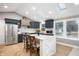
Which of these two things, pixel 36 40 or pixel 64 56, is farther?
pixel 36 40

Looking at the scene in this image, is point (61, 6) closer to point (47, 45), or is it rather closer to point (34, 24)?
point (34, 24)

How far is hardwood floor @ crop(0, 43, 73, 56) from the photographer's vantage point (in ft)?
6.10

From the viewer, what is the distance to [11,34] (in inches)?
83.2

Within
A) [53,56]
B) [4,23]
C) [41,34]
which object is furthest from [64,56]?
[4,23]

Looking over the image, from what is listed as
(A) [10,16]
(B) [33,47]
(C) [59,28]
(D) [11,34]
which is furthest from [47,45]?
(A) [10,16]

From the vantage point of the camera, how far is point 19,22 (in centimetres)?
192

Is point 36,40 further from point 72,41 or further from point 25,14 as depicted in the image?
point 72,41

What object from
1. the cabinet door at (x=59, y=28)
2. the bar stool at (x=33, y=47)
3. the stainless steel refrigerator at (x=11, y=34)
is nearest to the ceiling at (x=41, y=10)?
the cabinet door at (x=59, y=28)

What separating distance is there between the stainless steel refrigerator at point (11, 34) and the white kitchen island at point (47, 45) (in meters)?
0.50

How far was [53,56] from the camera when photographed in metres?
1.90

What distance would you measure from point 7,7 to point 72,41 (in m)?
1.59

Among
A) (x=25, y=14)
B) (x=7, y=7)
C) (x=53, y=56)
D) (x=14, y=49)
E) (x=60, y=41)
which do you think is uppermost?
(x=7, y=7)

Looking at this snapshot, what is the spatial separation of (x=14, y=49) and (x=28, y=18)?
0.76m

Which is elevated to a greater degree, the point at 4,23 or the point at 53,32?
the point at 4,23
